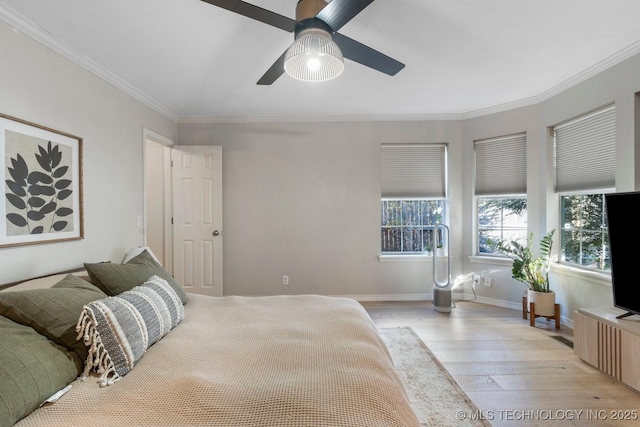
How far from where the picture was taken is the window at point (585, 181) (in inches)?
111

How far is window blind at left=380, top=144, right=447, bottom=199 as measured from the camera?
415 centimetres

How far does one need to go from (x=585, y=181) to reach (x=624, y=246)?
3.54 feet

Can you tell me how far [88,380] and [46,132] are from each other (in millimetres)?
1860

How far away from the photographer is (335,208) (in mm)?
4102

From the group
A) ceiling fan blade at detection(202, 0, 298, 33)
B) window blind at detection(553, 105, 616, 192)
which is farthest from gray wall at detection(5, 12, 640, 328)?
ceiling fan blade at detection(202, 0, 298, 33)

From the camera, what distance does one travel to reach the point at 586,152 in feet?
9.88

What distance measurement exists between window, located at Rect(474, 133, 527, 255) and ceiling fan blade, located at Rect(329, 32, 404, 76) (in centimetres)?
257

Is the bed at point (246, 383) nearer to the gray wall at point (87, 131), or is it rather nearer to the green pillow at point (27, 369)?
the green pillow at point (27, 369)

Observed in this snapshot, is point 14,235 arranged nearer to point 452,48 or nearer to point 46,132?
point 46,132

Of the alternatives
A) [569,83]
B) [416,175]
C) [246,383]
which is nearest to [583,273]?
[569,83]

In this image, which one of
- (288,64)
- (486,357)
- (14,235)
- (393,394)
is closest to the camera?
(393,394)

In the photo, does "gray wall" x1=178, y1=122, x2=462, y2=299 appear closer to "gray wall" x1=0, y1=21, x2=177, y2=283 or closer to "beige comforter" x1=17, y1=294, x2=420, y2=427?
"gray wall" x1=0, y1=21, x2=177, y2=283

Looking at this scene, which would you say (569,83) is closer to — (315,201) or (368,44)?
(368,44)

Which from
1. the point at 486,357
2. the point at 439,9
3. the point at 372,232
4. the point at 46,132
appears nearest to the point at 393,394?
the point at 486,357
